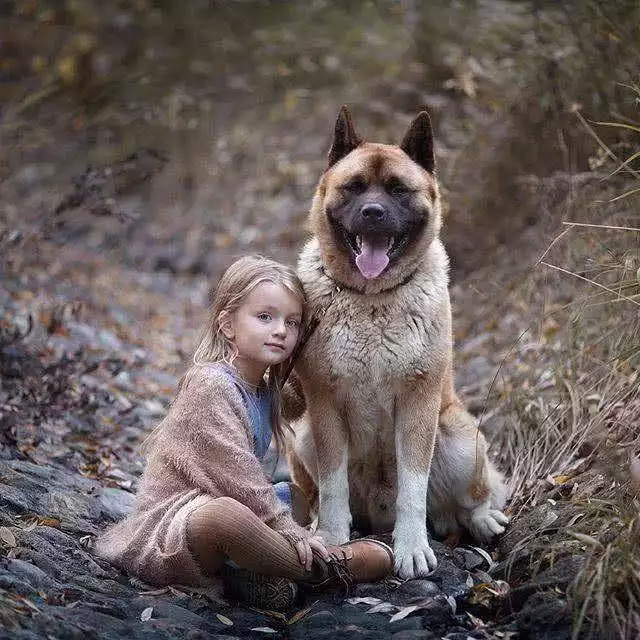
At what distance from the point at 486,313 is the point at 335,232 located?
2.76 meters

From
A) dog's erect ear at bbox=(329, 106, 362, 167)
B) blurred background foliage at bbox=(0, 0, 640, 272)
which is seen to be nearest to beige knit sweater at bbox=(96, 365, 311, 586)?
dog's erect ear at bbox=(329, 106, 362, 167)

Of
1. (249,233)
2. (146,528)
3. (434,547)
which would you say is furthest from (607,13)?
(249,233)

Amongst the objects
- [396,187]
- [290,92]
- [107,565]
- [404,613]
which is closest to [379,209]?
[396,187]

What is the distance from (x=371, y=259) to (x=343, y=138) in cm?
58

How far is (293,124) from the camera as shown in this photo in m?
10.6

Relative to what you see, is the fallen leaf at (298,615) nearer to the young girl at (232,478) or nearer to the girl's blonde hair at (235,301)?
the young girl at (232,478)

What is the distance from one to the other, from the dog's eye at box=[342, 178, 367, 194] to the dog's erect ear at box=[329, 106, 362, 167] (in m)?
0.22

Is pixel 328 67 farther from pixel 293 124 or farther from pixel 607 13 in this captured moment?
pixel 607 13

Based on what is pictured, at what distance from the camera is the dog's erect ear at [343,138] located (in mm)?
3727

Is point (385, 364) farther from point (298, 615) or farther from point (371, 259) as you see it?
point (298, 615)

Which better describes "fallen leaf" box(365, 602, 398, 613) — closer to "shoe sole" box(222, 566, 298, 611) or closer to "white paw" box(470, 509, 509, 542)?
"shoe sole" box(222, 566, 298, 611)

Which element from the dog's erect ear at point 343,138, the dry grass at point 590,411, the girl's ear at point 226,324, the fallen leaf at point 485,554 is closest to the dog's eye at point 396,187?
the dog's erect ear at point 343,138

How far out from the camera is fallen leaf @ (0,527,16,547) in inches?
117

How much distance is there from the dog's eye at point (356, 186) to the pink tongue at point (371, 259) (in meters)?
0.20
